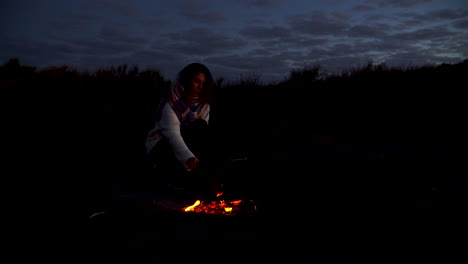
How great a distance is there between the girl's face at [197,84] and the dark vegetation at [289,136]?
1.16 meters

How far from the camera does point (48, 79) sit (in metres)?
10.3

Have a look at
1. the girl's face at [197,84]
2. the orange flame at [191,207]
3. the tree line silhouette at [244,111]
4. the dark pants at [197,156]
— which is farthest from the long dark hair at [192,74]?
the tree line silhouette at [244,111]

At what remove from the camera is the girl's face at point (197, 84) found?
11.4 ft

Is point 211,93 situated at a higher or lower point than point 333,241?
higher

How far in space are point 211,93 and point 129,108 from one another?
17.3 ft

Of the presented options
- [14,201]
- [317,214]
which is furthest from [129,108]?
[317,214]

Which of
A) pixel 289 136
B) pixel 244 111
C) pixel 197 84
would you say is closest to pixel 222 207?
pixel 197 84

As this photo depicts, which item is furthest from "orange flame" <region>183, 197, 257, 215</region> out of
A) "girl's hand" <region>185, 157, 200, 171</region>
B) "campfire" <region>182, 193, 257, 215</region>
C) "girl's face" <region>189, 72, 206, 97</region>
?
"girl's face" <region>189, 72, 206, 97</region>

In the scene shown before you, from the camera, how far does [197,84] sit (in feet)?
11.5

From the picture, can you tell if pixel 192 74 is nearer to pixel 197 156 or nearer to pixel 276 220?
pixel 197 156

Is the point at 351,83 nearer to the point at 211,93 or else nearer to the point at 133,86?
the point at 133,86

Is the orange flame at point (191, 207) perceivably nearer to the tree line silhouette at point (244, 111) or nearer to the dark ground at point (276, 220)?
the dark ground at point (276, 220)

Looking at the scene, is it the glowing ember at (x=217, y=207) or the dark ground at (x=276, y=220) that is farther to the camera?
the glowing ember at (x=217, y=207)

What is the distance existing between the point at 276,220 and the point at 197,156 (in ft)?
4.34
